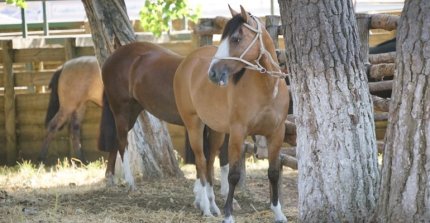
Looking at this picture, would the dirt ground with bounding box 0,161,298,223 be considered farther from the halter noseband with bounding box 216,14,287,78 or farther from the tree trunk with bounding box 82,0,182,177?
the halter noseband with bounding box 216,14,287,78

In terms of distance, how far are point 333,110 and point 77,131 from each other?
313 inches

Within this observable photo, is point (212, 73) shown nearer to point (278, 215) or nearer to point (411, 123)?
point (278, 215)

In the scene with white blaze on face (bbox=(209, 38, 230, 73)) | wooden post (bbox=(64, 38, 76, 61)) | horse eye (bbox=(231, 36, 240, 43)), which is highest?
horse eye (bbox=(231, 36, 240, 43))

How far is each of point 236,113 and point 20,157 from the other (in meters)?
7.28

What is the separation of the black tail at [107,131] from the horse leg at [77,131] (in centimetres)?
339

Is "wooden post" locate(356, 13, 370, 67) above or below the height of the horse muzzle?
above

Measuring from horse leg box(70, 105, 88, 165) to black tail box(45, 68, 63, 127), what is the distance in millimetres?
303

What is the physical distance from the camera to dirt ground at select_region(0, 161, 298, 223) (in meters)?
6.60

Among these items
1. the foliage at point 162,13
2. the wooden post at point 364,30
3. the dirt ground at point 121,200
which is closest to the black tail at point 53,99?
the foliage at point 162,13

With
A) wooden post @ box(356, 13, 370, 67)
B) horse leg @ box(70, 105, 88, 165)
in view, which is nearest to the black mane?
wooden post @ box(356, 13, 370, 67)

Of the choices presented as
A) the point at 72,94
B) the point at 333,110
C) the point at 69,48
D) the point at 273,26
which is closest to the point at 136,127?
the point at 273,26

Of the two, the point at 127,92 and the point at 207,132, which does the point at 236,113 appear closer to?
the point at 207,132

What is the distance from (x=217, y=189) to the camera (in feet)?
27.6

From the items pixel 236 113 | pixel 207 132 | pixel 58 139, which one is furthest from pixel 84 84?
pixel 236 113
